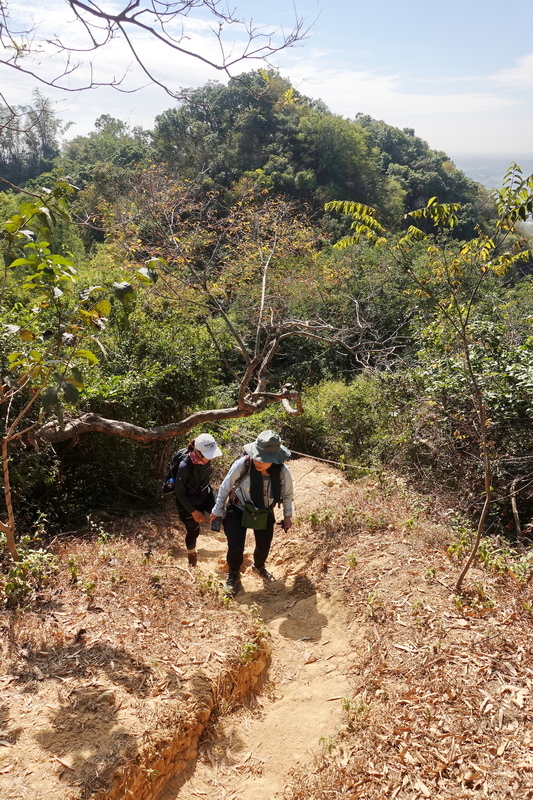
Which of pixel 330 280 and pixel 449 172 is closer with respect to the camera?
pixel 330 280

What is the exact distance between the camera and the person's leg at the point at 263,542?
17.8 feet

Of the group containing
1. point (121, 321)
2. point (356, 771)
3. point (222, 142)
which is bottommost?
point (356, 771)

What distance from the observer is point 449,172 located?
4425 cm

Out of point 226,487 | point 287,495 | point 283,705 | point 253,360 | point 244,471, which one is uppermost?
point 253,360

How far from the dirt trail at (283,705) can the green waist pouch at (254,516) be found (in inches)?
32.8

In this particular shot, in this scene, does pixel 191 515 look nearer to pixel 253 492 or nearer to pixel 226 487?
pixel 226 487

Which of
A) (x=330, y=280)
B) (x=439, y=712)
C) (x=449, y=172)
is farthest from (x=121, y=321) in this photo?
(x=449, y=172)

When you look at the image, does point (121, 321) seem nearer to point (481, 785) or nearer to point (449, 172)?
point (481, 785)

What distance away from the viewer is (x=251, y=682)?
13.5 feet

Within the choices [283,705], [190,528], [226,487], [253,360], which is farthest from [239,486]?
[253,360]

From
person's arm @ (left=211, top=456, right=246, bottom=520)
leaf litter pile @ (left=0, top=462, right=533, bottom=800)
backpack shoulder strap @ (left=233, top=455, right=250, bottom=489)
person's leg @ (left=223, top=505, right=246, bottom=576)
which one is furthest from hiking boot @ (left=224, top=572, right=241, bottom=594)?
backpack shoulder strap @ (left=233, top=455, right=250, bottom=489)

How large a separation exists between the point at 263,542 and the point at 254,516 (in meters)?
0.58

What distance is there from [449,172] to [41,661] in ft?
161

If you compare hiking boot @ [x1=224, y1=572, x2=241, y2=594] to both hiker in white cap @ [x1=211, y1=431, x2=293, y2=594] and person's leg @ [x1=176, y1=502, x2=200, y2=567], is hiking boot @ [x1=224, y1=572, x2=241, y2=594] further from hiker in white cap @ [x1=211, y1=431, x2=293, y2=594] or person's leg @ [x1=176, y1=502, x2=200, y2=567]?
person's leg @ [x1=176, y1=502, x2=200, y2=567]
